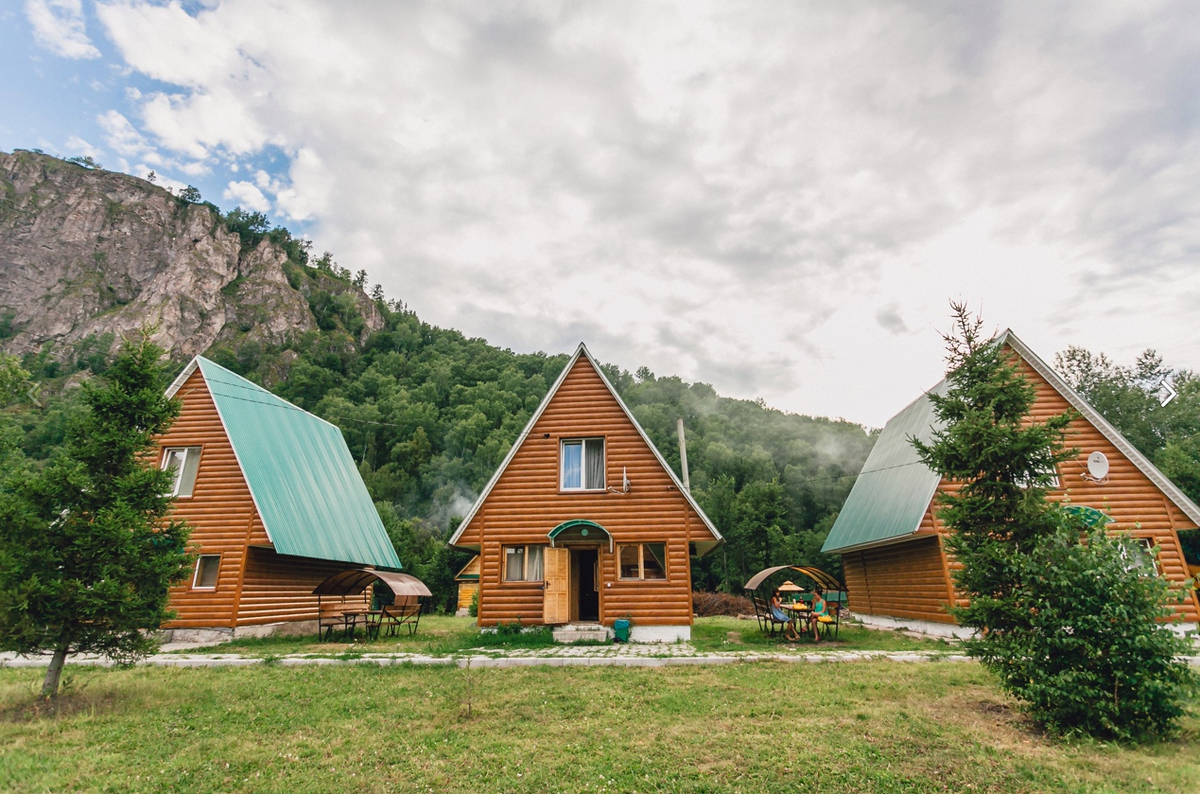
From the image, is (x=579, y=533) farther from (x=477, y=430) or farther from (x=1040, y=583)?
(x=477, y=430)

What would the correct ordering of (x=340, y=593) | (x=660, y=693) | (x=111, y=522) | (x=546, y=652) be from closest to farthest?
(x=111, y=522)
(x=660, y=693)
(x=546, y=652)
(x=340, y=593)

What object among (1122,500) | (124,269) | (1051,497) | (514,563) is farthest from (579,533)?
(124,269)

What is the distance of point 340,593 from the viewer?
21.4m

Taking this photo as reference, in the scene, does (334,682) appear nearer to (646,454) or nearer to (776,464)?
(646,454)

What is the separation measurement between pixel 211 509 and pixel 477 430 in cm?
4490

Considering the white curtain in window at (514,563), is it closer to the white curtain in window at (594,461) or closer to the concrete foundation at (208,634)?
the white curtain in window at (594,461)

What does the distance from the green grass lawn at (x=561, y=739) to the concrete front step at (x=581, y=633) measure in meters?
5.10

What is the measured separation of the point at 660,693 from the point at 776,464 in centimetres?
5614

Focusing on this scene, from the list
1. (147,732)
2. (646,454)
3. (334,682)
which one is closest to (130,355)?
(147,732)

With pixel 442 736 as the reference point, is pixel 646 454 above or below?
above

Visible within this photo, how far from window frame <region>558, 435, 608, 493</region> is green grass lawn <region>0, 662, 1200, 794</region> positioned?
7.09m

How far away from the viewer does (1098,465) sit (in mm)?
16688

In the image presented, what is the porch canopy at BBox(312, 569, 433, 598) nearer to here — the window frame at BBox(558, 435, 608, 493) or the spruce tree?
the window frame at BBox(558, 435, 608, 493)

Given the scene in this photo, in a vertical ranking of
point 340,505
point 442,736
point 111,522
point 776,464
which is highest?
point 776,464
